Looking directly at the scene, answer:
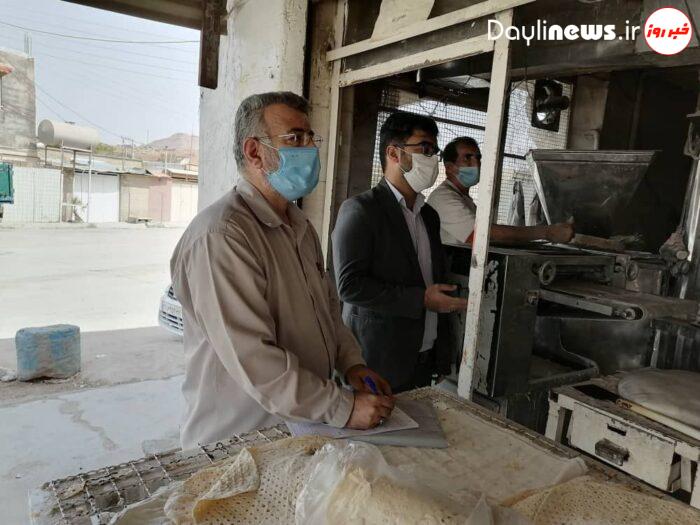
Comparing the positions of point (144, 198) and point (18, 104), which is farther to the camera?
point (18, 104)

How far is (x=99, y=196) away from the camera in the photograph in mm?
19766

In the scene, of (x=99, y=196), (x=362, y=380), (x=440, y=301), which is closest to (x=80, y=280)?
(x=440, y=301)

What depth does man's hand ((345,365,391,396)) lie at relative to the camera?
1.40 m

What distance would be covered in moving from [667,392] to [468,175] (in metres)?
1.54

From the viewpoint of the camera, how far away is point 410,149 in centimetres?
230

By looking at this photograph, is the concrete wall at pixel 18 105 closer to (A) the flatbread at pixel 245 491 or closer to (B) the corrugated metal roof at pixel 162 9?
(B) the corrugated metal roof at pixel 162 9

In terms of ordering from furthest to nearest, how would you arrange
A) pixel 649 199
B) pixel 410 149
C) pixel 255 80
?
pixel 649 199 → pixel 255 80 → pixel 410 149

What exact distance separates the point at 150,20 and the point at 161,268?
348 inches

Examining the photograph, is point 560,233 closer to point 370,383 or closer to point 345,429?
point 370,383

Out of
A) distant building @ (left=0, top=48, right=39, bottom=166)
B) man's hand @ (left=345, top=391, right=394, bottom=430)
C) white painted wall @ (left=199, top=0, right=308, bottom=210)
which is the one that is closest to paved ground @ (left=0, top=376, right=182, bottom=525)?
white painted wall @ (left=199, top=0, right=308, bottom=210)

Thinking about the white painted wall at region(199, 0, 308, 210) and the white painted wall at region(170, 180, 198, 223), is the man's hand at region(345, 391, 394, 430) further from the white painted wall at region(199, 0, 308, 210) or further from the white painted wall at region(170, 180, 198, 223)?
the white painted wall at region(170, 180, 198, 223)

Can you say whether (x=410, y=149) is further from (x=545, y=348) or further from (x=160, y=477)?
(x=160, y=477)

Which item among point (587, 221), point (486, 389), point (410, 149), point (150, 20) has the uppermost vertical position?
point (150, 20)

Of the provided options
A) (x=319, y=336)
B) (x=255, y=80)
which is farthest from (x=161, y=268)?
(x=319, y=336)
